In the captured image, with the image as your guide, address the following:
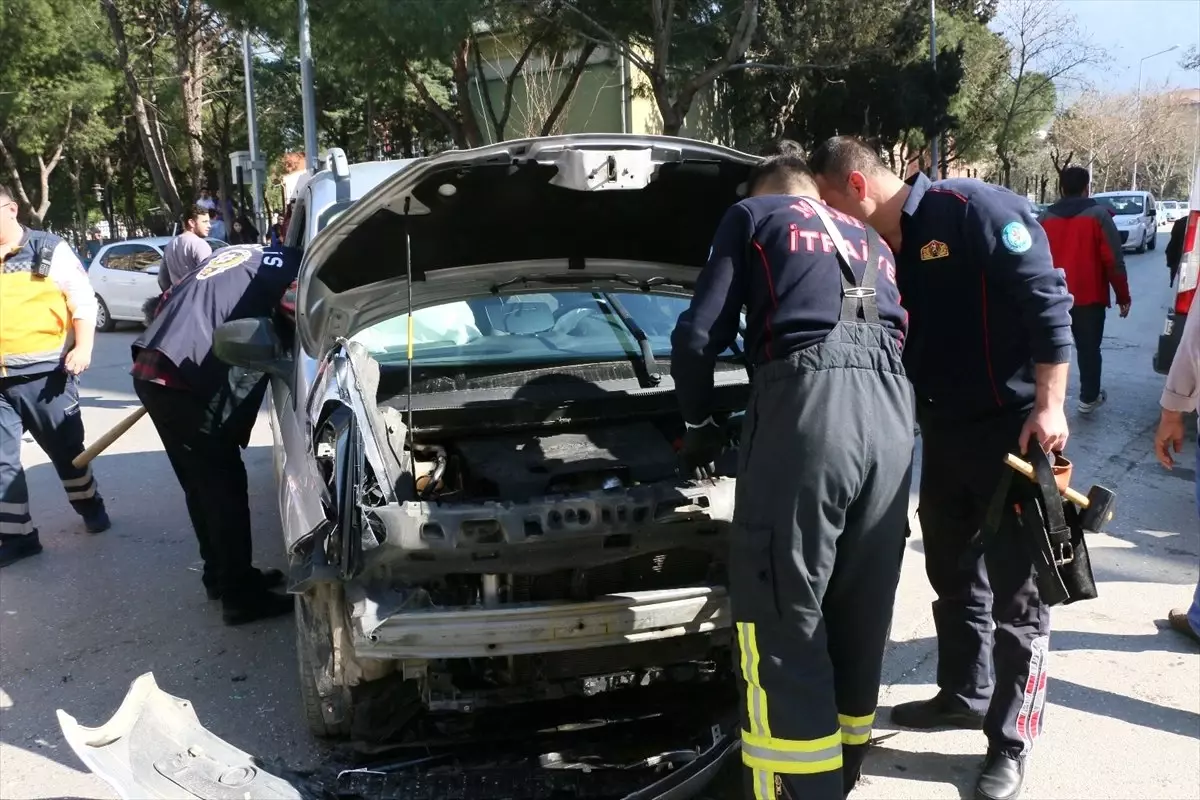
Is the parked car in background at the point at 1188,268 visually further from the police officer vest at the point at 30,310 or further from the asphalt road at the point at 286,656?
the police officer vest at the point at 30,310

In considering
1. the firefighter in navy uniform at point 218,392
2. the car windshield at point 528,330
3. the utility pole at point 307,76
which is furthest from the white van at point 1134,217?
the firefighter in navy uniform at point 218,392

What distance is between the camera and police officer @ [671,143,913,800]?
2309mm

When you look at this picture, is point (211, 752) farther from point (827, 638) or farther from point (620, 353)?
point (620, 353)

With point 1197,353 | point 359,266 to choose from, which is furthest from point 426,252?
point 1197,353

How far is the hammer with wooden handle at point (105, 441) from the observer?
4.93 metres

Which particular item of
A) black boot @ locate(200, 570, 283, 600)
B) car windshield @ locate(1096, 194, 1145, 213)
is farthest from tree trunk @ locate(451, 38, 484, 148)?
car windshield @ locate(1096, 194, 1145, 213)

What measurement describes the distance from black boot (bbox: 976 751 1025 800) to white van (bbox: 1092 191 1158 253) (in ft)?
81.4

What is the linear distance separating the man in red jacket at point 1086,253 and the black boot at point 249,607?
19.5 feet

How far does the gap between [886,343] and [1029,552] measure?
0.85 metres

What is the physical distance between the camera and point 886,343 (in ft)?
7.92

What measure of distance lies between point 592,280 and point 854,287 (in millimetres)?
1813

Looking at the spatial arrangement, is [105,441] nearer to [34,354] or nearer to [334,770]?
[34,354]

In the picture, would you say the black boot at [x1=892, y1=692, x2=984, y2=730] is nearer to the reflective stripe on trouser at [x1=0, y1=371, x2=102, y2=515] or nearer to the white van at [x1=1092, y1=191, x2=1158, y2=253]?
the reflective stripe on trouser at [x1=0, y1=371, x2=102, y2=515]

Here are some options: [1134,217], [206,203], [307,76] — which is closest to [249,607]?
[206,203]
